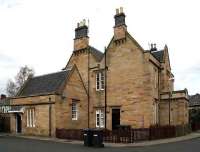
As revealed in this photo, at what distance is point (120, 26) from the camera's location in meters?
36.1

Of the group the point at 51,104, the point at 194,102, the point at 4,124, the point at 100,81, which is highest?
the point at 100,81

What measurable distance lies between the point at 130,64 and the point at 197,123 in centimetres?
1769

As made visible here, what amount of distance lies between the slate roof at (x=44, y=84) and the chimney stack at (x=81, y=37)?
4.74 metres

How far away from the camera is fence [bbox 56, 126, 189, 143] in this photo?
1048 inches

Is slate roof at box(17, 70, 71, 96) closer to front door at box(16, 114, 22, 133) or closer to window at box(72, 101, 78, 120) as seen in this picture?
front door at box(16, 114, 22, 133)

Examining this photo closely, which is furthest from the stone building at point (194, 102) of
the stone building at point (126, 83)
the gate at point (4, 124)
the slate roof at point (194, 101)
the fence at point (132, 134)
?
the gate at point (4, 124)

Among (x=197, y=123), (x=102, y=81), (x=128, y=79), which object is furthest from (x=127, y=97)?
(x=197, y=123)

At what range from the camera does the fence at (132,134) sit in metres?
26.6

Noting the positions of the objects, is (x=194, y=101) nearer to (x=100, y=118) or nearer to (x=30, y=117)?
(x=100, y=118)

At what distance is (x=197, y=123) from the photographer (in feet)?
153

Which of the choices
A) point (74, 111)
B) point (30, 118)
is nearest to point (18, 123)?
Answer: point (30, 118)

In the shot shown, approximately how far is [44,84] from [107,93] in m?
7.48

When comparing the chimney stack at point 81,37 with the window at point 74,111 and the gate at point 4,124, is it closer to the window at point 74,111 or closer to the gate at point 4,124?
the window at point 74,111

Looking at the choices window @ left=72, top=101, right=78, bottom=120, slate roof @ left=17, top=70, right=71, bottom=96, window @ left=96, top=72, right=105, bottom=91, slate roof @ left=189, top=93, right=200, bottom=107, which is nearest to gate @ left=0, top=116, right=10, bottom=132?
slate roof @ left=17, top=70, right=71, bottom=96
